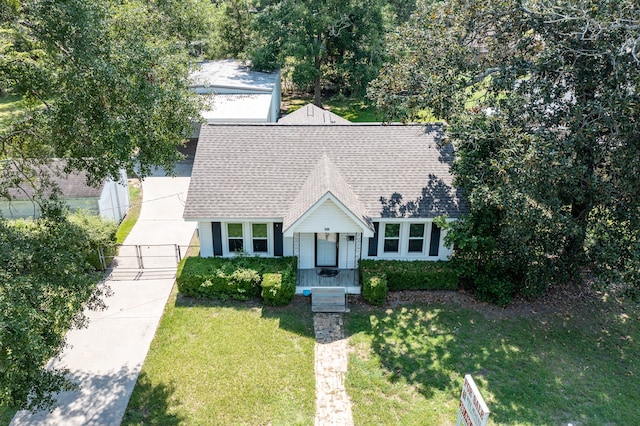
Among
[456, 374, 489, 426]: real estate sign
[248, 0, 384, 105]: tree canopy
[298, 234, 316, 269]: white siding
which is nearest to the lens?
[456, 374, 489, 426]: real estate sign

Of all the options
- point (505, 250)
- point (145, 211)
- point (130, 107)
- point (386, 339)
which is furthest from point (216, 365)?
point (145, 211)

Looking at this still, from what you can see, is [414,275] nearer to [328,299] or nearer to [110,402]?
[328,299]

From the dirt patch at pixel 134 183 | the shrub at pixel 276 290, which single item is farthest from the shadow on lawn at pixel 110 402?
the dirt patch at pixel 134 183

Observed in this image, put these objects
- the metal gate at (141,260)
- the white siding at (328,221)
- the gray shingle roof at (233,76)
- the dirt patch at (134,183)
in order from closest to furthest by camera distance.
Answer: the white siding at (328,221) → the metal gate at (141,260) → the dirt patch at (134,183) → the gray shingle roof at (233,76)

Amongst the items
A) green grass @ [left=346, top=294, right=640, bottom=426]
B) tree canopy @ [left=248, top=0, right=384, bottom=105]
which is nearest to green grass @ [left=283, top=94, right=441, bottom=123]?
tree canopy @ [left=248, top=0, right=384, bottom=105]

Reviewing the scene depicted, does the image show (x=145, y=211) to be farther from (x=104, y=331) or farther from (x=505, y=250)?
(x=505, y=250)

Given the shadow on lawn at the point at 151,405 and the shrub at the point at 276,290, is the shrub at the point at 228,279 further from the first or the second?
the shadow on lawn at the point at 151,405

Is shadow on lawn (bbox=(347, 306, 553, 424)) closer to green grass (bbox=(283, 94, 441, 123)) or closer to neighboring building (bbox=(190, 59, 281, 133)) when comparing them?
neighboring building (bbox=(190, 59, 281, 133))
